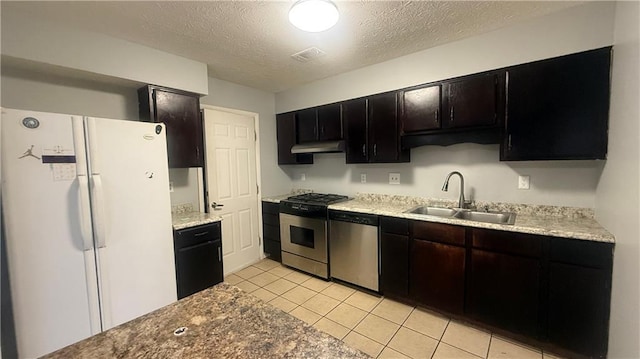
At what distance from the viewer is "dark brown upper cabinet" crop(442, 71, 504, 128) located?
7.20ft

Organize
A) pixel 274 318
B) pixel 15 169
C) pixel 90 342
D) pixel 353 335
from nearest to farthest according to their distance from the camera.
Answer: pixel 90 342 → pixel 274 318 → pixel 15 169 → pixel 353 335

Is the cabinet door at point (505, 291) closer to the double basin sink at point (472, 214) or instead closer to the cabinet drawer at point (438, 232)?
the cabinet drawer at point (438, 232)

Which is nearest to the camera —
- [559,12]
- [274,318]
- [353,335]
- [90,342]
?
[90,342]

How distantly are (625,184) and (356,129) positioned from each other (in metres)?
2.17

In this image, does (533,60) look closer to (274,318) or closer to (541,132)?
(541,132)

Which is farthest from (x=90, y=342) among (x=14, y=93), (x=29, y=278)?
(x=14, y=93)

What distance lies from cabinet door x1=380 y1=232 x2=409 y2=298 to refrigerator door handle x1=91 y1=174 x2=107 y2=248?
232 cm

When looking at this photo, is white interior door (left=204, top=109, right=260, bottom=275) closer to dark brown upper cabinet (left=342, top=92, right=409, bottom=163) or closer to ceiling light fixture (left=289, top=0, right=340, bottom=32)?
dark brown upper cabinet (left=342, top=92, right=409, bottom=163)

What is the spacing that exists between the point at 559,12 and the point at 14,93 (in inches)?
169

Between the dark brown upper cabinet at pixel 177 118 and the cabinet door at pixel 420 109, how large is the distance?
2230 mm

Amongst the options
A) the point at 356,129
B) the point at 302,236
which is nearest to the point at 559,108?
the point at 356,129

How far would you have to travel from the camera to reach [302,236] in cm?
327

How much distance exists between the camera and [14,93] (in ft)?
6.42

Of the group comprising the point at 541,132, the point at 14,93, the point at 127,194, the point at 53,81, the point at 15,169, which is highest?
the point at 53,81
